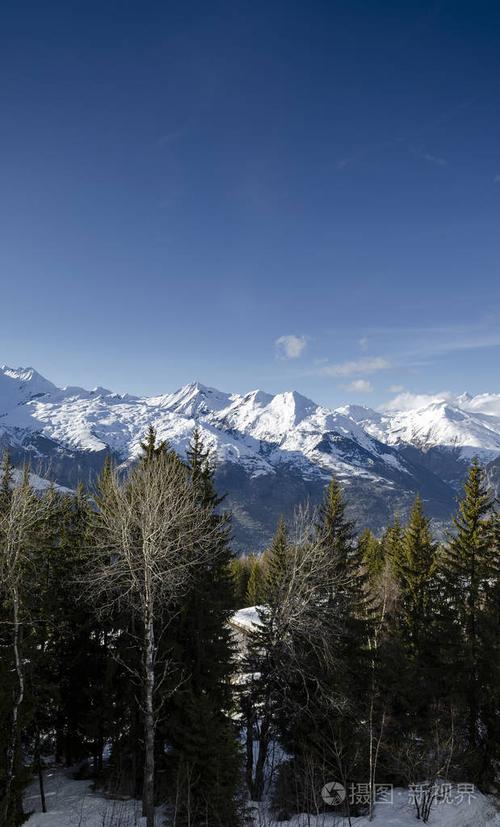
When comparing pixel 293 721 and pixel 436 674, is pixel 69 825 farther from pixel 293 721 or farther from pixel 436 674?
pixel 436 674

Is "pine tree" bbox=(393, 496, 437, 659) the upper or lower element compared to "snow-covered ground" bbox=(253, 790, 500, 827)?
upper

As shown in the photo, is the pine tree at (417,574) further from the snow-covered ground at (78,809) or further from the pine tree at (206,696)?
the snow-covered ground at (78,809)

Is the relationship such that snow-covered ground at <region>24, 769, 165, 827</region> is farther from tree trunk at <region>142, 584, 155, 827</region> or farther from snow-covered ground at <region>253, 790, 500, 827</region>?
snow-covered ground at <region>253, 790, 500, 827</region>

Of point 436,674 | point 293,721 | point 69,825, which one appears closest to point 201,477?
point 293,721

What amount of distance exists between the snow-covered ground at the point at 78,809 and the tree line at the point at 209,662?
108 cm

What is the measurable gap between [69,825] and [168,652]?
296 inches

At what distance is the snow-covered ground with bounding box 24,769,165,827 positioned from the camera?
776 inches

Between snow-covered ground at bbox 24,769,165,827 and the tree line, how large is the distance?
108cm

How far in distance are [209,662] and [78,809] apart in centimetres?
799

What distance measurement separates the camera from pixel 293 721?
82.1 ft

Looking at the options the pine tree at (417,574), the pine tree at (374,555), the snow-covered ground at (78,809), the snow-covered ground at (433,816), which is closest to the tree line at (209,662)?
the snow-covered ground at (433,816)

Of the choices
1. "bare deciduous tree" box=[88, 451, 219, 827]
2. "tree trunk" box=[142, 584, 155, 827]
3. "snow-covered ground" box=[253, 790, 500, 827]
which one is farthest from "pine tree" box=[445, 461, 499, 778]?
"tree trunk" box=[142, 584, 155, 827]

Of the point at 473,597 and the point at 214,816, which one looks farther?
the point at 473,597

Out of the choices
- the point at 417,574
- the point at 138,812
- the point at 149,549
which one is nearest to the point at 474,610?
the point at 417,574
